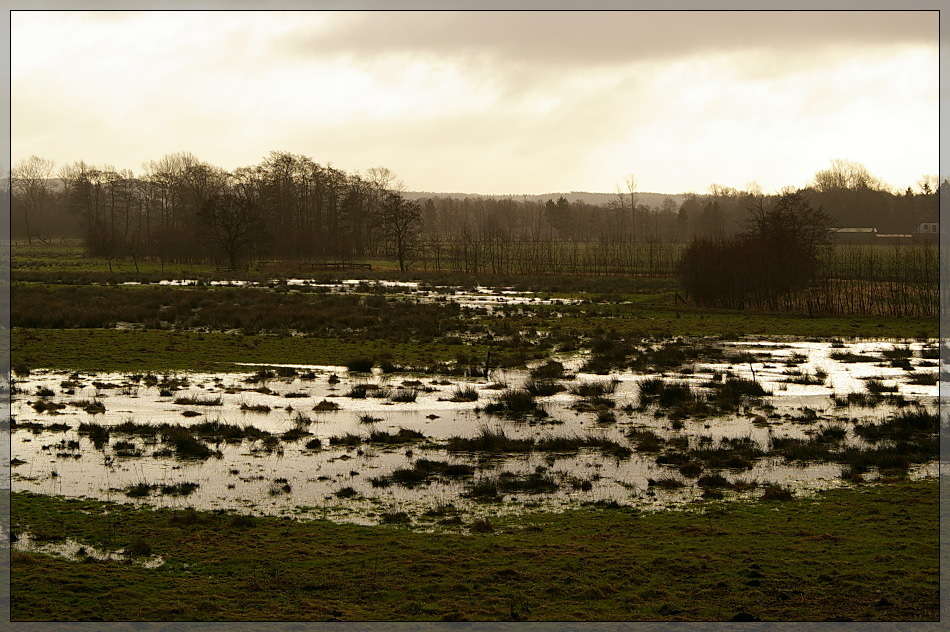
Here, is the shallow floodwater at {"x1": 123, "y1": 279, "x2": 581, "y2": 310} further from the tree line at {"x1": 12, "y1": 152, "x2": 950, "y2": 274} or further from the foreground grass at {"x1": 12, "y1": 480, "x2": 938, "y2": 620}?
the foreground grass at {"x1": 12, "y1": 480, "x2": 938, "y2": 620}

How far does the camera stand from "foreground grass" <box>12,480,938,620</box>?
28.9 ft

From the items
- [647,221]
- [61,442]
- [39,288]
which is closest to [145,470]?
[61,442]

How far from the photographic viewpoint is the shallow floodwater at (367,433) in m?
Result: 13.2

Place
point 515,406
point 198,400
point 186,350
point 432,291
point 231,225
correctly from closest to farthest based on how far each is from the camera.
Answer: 1. point 515,406
2. point 198,400
3. point 186,350
4. point 432,291
5. point 231,225

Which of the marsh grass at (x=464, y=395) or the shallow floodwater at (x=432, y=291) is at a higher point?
the shallow floodwater at (x=432, y=291)

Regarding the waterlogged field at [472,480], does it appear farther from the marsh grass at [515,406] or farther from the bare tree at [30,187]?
the bare tree at [30,187]

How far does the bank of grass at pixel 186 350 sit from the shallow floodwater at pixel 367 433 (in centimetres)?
178

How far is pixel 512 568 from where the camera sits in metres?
9.99

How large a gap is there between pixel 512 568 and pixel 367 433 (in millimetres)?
8000

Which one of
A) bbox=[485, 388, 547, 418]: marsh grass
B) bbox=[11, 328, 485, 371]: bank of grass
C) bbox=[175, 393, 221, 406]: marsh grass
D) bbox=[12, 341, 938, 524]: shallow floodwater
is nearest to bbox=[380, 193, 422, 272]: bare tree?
bbox=[11, 328, 485, 371]: bank of grass

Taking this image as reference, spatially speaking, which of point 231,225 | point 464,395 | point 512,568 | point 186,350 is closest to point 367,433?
point 464,395

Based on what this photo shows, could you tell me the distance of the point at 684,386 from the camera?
2241 cm

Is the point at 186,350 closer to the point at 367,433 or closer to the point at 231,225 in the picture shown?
the point at 367,433

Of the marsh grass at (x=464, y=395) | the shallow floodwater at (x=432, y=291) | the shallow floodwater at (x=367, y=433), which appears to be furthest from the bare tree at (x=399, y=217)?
the marsh grass at (x=464, y=395)
